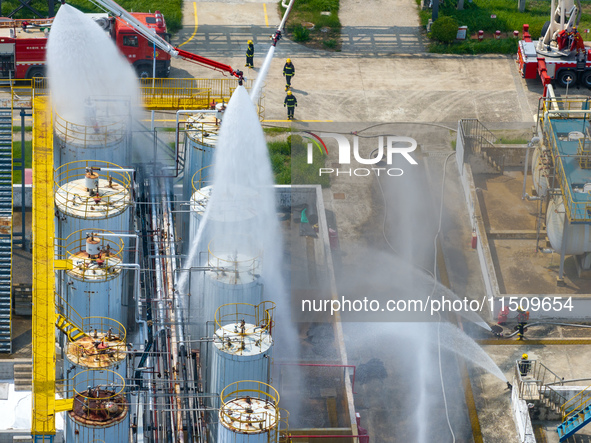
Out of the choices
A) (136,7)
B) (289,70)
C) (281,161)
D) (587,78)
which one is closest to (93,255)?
(281,161)

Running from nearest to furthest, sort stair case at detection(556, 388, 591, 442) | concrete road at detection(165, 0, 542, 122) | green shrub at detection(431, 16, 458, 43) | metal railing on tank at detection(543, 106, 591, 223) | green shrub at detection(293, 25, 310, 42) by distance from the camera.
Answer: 1. stair case at detection(556, 388, 591, 442)
2. metal railing on tank at detection(543, 106, 591, 223)
3. concrete road at detection(165, 0, 542, 122)
4. green shrub at detection(431, 16, 458, 43)
5. green shrub at detection(293, 25, 310, 42)

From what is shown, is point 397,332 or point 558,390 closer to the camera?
point 558,390

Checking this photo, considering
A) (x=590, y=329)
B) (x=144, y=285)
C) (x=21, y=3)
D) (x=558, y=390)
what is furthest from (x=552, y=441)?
(x=21, y=3)

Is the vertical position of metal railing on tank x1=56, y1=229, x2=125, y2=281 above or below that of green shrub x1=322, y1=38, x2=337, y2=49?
below

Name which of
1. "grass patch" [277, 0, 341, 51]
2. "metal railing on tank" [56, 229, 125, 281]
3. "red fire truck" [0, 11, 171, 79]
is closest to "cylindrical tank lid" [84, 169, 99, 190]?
"metal railing on tank" [56, 229, 125, 281]

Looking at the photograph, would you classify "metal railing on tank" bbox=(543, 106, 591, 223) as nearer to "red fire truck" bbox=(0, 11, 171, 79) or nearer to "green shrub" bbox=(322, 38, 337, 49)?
"green shrub" bbox=(322, 38, 337, 49)

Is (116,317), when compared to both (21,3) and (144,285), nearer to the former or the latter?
(144,285)

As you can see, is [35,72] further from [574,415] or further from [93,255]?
[574,415]
